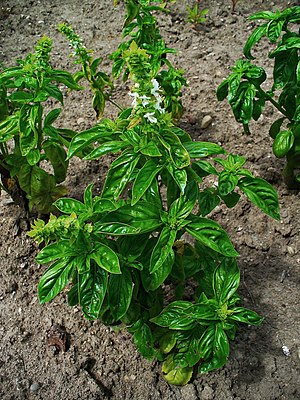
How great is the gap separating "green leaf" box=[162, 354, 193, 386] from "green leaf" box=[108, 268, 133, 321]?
45 centimetres

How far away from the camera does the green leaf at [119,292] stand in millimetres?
1800

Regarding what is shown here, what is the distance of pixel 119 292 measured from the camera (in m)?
1.81

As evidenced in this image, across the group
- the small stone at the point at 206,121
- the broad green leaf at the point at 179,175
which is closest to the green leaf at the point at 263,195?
the broad green leaf at the point at 179,175

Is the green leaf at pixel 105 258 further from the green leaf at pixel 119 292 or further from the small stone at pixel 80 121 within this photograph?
the small stone at pixel 80 121

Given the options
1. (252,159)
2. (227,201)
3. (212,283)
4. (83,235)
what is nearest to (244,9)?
(252,159)

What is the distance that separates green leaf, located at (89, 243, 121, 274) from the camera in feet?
5.37

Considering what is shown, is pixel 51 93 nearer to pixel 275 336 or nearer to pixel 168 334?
pixel 168 334

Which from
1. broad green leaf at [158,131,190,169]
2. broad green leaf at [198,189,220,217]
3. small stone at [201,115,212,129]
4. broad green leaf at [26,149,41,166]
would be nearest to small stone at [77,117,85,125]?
small stone at [201,115,212,129]

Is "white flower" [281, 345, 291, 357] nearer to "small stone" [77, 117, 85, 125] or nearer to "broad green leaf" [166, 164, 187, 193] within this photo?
"broad green leaf" [166, 164, 187, 193]

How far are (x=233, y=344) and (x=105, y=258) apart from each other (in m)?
0.86

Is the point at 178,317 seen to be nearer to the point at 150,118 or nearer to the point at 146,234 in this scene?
the point at 146,234

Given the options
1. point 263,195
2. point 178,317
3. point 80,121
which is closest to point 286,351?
point 178,317

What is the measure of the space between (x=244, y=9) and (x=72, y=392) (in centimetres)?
274

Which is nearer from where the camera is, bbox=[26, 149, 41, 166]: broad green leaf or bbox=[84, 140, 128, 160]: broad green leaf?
bbox=[84, 140, 128, 160]: broad green leaf
